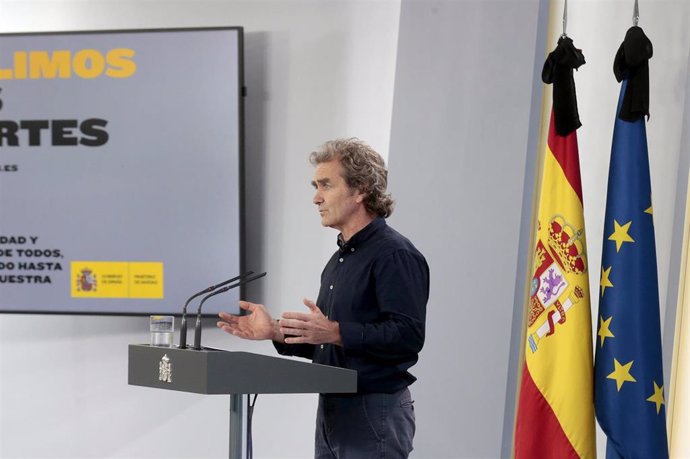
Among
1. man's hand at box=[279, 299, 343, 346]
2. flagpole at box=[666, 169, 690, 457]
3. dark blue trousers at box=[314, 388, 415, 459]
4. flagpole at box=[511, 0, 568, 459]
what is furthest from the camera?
flagpole at box=[511, 0, 568, 459]

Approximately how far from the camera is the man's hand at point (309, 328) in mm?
2166

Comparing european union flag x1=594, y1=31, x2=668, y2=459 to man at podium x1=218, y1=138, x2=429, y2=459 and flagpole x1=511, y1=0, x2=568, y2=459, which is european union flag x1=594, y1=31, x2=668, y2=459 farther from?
flagpole x1=511, y1=0, x2=568, y2=459

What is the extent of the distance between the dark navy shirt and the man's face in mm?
67

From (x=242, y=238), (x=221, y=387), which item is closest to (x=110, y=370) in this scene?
(x=242, y=238)

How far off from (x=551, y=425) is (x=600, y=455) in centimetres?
89

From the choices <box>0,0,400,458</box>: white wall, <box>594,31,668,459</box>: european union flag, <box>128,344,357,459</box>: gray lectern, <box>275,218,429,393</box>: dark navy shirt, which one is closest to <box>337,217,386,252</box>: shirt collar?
<box>275,218,429,393</box>: dark navy shirt

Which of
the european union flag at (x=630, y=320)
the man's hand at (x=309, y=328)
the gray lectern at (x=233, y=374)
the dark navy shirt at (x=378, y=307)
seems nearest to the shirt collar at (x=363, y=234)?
the dark navy shirt at (x=378, y=307)

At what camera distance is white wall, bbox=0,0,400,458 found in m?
4.05

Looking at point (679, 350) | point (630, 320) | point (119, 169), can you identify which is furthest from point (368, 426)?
point (119, 169)

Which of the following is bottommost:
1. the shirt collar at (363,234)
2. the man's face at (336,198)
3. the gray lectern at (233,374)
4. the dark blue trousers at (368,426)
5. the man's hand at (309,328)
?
the dark blue trousers at (368,426)

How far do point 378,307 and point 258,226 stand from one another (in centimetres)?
172

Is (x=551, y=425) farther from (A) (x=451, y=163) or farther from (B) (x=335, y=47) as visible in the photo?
(B) (x=335, y=47)

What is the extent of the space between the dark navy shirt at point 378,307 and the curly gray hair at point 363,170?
2.2 inches

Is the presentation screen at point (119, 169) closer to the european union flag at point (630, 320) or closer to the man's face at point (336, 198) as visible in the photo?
the man's face at point (336, 198)
